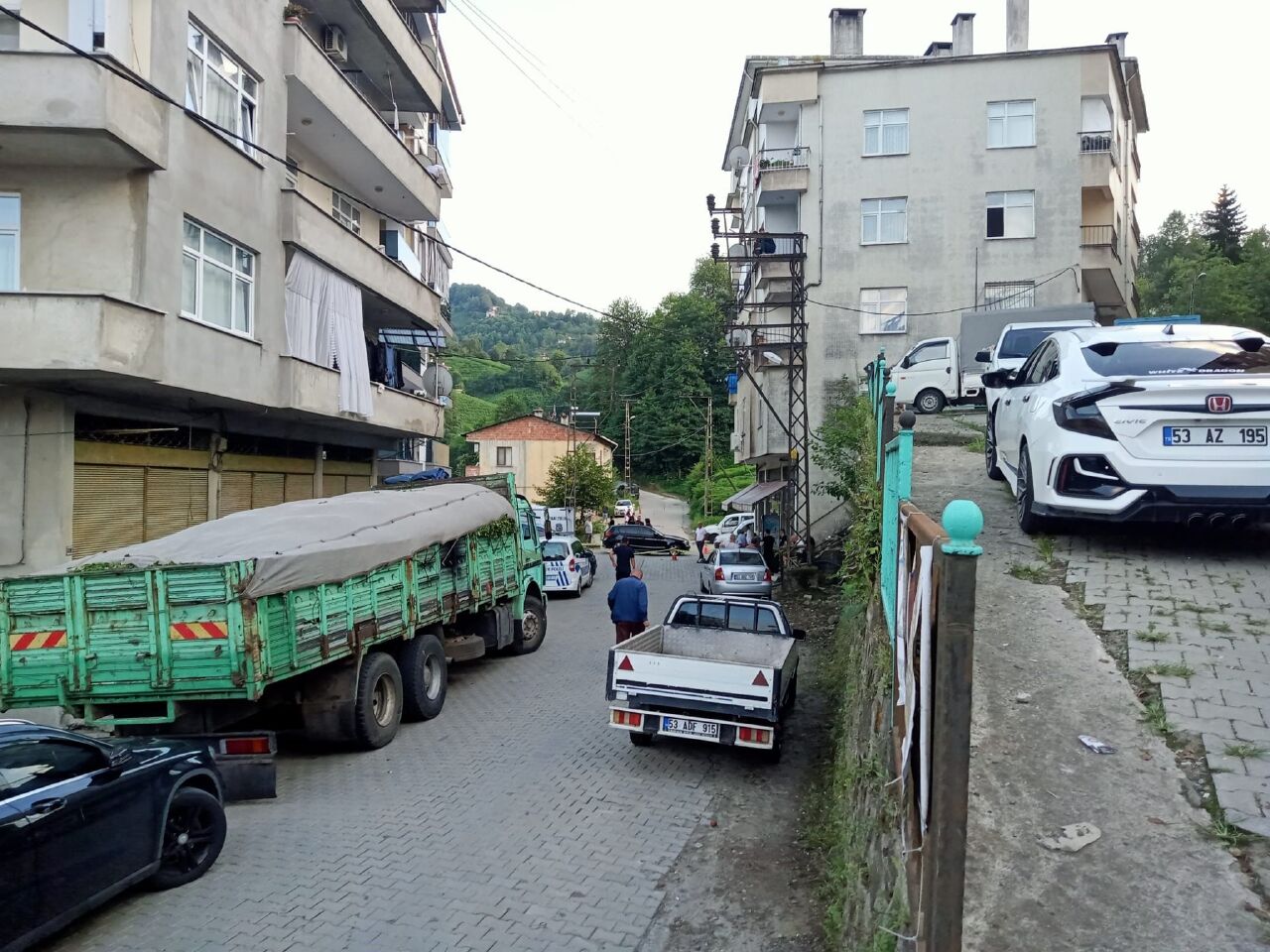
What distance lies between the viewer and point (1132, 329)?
7410 mm

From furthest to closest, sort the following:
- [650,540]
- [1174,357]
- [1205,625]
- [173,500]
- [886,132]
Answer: [650,540]
[886,132]
[173,500]
[1174,357]
[1205,625]

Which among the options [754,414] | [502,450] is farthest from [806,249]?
[502,450]

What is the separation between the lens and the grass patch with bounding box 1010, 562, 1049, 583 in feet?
20.4

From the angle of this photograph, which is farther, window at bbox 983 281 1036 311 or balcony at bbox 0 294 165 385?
window at bbox 983 281 1036 311

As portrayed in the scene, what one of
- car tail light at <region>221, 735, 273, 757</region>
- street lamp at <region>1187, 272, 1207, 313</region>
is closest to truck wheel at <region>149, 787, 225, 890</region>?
car tail light at <region>221, 735, 273, 757</region>

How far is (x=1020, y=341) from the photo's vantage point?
1605 centimetres

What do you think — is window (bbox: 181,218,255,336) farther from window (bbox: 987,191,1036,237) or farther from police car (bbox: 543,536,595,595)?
window (bbox: 987,191,1036,237)

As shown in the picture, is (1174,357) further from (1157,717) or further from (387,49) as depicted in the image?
(387,49)

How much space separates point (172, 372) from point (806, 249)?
2250 centimetres

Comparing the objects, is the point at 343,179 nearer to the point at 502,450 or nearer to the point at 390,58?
the point at 390,58

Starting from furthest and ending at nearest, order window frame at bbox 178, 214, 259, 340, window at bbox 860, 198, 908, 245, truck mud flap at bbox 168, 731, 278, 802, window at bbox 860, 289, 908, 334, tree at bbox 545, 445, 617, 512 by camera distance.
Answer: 1. tree at bbox 545, 445, 617, 512
2. window at bbox 860, 198, 908, 245
3. window at bbox 860, 289, 908, 334
4. window frame at bbox 178, 214, 259, 340
5. truck mud flap at bbox 168, 731, 278, 802

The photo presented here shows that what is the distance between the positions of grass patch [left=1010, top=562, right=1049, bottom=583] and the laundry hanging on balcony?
41.7 feet

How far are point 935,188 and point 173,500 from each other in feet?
82.3

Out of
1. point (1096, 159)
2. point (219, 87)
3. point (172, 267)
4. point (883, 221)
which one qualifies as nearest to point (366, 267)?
point (219, 87)
